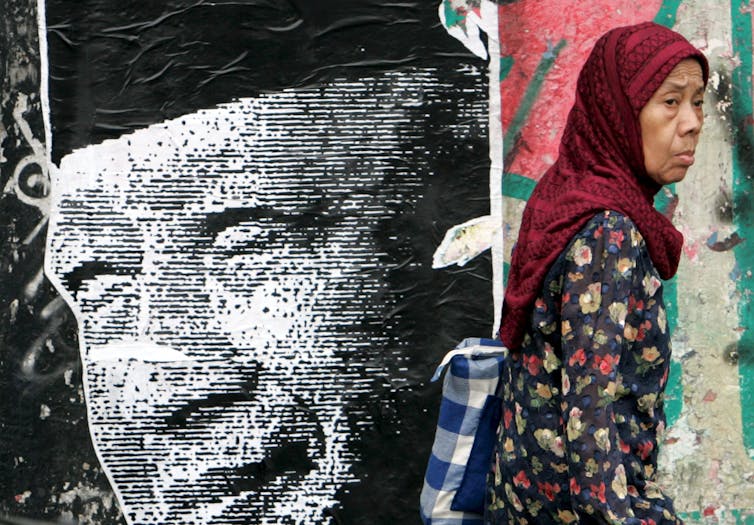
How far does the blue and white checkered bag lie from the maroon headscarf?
19 centimetres

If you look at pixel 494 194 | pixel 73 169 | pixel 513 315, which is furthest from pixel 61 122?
pixel 513 315

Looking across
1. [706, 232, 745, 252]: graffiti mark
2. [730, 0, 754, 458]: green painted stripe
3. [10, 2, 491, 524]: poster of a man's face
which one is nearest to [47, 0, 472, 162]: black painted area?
[10, 2, 491, 524]: poster of a man's face

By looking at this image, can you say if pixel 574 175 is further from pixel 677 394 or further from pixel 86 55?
pixel 86 55

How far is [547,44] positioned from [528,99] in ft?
0.61

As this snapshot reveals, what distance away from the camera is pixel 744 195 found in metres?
3.56

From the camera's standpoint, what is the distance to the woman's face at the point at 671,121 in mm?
2191

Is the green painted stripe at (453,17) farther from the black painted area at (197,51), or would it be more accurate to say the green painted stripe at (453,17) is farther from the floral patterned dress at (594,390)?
the floral patterned dress at (594,390)

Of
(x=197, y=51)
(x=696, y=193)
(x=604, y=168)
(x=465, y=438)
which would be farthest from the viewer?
(x=696, y=193)

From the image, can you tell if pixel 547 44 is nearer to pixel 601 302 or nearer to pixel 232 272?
pixel 232 272

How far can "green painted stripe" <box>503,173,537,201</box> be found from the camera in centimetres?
352

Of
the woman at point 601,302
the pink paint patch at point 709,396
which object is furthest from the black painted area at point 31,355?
the pink paint patch at point 709,396

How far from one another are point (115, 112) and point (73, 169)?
22cm

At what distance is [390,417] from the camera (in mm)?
3523

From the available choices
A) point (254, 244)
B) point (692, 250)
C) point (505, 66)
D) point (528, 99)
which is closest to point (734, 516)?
point (692, 250)
